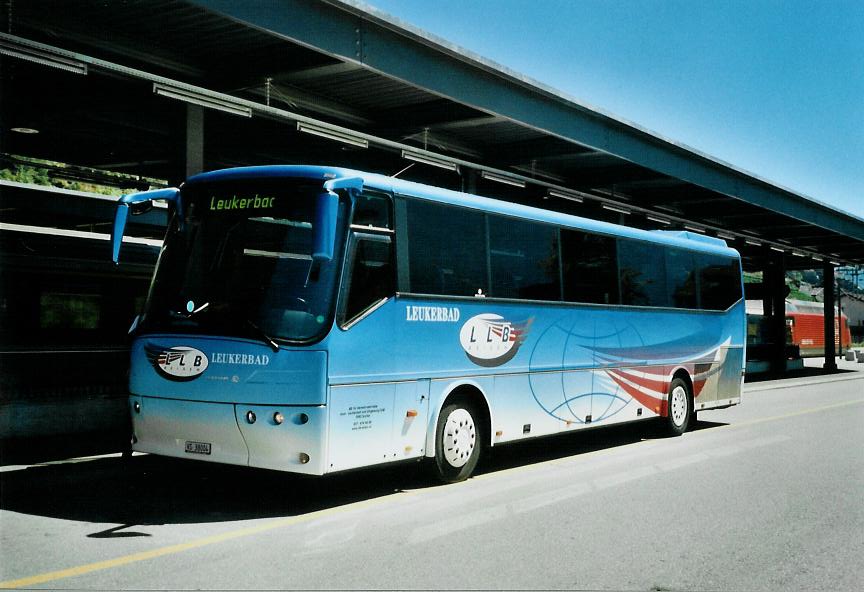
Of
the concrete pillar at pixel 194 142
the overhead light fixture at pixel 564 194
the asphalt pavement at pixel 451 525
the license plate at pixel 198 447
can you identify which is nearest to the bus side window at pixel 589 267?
the asphalt pavement at pixel 451 525

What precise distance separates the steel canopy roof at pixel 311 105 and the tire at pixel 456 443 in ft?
20.8

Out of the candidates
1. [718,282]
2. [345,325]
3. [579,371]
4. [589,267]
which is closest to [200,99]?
[589,267]

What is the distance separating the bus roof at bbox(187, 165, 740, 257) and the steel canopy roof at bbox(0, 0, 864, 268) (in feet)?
13.2

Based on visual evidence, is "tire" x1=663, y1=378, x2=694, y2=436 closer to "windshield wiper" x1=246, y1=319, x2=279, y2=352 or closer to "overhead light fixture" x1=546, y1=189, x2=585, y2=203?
"overhead light fixture" x1=546, y1=189, x2=585, y2=203

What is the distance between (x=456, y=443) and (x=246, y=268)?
3064mm

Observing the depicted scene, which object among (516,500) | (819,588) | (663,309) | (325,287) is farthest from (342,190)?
(663,309)

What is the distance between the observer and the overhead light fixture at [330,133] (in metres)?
14.1

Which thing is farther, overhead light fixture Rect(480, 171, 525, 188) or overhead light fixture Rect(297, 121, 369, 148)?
overhead light fixture Rect(480, 171, 525, 188)

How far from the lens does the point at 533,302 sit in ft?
36.0

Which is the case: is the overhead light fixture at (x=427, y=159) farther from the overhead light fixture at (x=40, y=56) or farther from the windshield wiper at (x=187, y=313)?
the windshield wiper at (x=187, y=313)

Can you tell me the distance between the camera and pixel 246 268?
8.00m

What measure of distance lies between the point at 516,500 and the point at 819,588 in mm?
3298

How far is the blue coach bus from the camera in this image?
25.3 feet

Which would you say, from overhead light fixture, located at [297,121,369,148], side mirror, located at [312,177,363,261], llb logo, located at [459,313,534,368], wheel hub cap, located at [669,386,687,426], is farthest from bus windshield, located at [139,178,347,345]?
wheel hub cap, located at [669,386,687,426]
